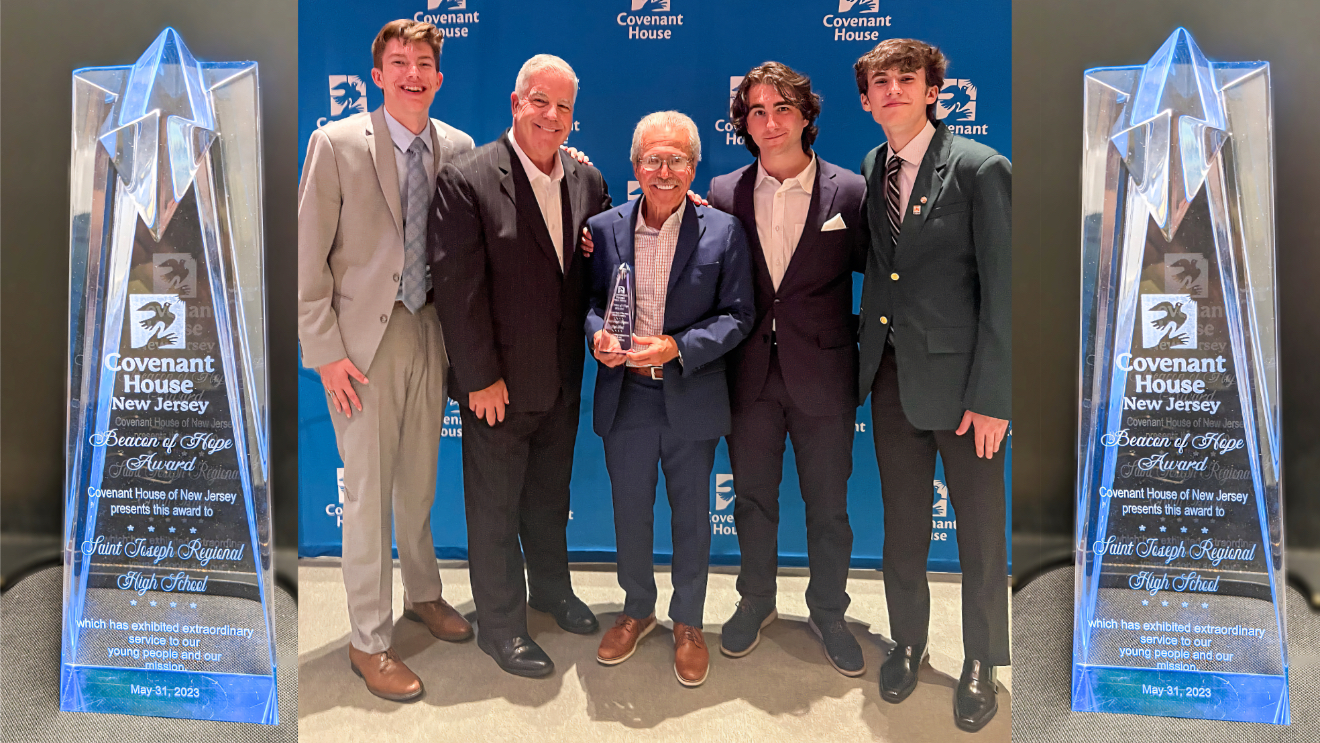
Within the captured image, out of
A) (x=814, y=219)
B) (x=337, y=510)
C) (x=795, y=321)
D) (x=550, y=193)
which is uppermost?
(x=550, y=193)

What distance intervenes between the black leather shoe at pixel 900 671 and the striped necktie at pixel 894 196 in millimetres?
1416

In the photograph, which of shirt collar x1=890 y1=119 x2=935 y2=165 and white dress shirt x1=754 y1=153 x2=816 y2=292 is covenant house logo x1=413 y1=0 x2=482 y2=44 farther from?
shirt collar x1=890 y1=119 x2=935 y2=165

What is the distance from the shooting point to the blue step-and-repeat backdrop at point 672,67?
2.57 meters

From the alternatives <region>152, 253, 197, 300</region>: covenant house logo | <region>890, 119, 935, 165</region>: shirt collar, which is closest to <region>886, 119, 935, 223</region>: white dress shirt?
<region>890, 119, 935, 165</region>: shirt collar

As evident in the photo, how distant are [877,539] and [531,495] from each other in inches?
50.8

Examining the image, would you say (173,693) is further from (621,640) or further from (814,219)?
(814,219)

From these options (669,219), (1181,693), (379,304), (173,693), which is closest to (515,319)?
(379,304)

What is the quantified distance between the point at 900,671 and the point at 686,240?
1661 millimetres

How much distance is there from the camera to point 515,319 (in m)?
2.52

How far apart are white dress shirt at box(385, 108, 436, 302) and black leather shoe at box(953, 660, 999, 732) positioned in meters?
2.29

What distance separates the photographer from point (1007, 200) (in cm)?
241

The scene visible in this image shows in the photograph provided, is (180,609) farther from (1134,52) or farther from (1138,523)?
(1134,52)

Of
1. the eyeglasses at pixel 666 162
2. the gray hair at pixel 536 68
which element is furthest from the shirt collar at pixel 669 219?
the gray hair at pixel 536 68

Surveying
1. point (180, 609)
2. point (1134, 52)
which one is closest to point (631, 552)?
point (180, 609)
